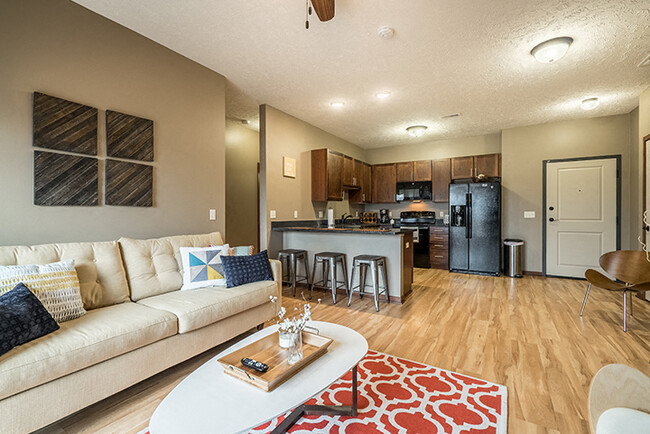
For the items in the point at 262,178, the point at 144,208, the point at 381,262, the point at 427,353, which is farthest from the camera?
the point at 262,178

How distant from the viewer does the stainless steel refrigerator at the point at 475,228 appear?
5.41 m

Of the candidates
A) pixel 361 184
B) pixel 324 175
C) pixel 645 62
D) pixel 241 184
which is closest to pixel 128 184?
pixel 241 184

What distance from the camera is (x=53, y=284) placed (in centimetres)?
177

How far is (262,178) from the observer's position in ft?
14.5

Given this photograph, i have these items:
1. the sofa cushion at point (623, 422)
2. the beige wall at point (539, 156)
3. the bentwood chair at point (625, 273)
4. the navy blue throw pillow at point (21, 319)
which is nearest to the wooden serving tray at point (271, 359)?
the navy blue throw pillow at point (21, 319)

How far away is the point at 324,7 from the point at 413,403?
254 centimetres

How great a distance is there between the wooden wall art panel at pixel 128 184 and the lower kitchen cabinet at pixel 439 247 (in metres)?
5.29

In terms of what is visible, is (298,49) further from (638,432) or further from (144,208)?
Result: (638,432)

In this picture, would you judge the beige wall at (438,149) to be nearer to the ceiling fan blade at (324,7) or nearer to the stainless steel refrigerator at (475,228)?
the stainless steel refrigerator at (475,228)

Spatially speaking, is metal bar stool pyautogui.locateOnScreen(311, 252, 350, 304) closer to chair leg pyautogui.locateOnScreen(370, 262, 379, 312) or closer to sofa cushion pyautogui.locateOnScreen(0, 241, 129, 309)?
chair leg pyautogui.locateOnScreen(370, 262, 379, 312)

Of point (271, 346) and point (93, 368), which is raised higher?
point (271, 346)

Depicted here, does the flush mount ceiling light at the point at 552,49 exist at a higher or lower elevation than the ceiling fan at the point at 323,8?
higher

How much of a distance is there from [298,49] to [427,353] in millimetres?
3066

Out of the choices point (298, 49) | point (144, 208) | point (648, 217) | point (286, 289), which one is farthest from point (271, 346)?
point (648, 217)
